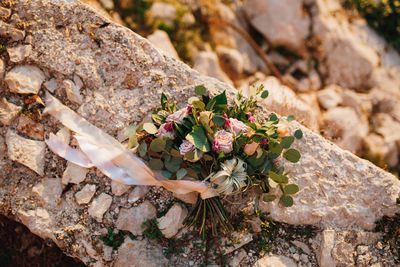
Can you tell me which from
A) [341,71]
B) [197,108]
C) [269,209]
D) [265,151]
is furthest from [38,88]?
[341,71]

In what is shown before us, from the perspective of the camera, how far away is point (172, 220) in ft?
8.05

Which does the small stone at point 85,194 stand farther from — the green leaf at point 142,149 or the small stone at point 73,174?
the green leaf at point 142,149

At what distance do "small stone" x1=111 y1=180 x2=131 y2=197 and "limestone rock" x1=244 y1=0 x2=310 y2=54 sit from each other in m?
3.66

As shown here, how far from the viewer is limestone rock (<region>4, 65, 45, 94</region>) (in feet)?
Answer: 8.25

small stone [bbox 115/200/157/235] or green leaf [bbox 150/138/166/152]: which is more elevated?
green leaf [bbox 150/138/166/152]

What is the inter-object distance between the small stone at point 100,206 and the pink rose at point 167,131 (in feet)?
2.57

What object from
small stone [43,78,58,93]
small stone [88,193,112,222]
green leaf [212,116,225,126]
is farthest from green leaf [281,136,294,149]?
small stone [43,78,58,93]

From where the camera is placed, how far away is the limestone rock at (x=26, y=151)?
8.21ft

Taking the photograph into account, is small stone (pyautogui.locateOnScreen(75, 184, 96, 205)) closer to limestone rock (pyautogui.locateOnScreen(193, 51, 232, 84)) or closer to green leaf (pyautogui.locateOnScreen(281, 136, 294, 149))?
green leaf (pyautogui.locateOnScreen(281, 136, 294, 149))

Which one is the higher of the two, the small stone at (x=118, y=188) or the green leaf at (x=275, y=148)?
the green leaf at (x=275, y=148)

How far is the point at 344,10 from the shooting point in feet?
17.3

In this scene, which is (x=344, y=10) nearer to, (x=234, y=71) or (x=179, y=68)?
(x=234, y=71)

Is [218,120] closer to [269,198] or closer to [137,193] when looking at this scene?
[269,198]

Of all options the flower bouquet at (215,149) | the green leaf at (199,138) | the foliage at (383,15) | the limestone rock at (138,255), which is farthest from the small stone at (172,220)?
the foliage at (383,15)
